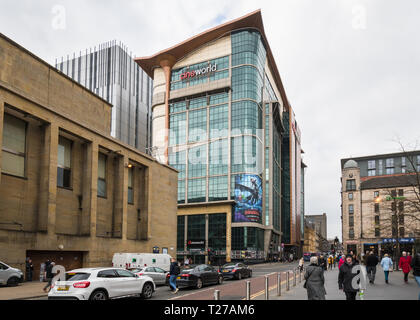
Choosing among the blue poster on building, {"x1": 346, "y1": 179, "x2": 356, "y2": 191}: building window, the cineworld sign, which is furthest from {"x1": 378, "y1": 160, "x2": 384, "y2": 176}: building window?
the cineworld sign

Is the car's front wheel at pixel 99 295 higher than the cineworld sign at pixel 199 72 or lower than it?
lower

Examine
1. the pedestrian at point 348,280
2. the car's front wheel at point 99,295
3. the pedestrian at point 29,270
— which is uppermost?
the pedestrian at point 348,280

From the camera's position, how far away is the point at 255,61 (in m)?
82.2

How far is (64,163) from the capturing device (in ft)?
102

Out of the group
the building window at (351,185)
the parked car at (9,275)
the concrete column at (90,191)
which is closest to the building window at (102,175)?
the concrete column at (90,191)

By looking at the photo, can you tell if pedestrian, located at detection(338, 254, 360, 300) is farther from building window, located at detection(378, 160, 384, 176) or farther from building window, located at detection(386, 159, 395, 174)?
building window, located at detection(378, 160, 384, 176)

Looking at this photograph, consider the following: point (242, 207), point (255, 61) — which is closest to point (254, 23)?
point (255, 61)

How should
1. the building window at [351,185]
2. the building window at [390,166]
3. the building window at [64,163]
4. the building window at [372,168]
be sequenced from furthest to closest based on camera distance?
1. the building window at [372,168]
2. the building window at [390,166]
3. the building window at [351,185]
4. the building window at [64,163]

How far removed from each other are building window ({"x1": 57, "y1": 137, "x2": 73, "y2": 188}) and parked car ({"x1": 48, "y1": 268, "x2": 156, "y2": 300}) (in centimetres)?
1577

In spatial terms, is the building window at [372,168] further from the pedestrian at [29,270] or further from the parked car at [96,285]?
the parked car at [96,285]

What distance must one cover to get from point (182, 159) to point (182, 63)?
22559 millimetres

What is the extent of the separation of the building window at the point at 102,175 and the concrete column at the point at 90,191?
2.70 m

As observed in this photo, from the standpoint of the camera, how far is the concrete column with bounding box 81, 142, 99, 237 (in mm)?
31516

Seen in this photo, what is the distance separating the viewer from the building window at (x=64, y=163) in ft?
100
